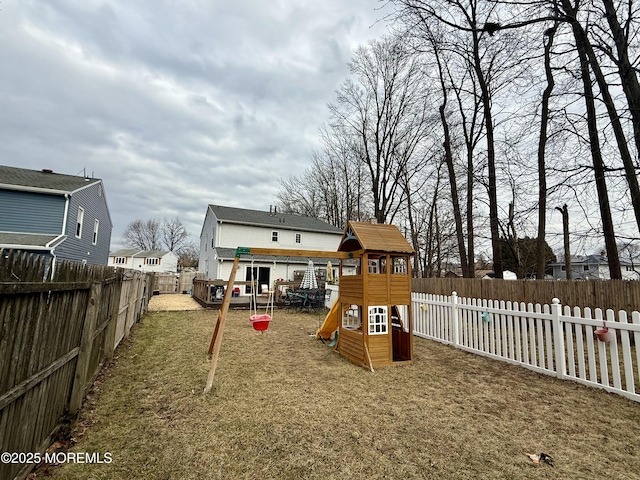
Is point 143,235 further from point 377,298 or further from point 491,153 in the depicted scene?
point 377,298

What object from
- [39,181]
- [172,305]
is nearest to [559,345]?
[172,305]

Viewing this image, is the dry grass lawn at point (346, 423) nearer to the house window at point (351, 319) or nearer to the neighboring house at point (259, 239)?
the house window at point (351, 319)

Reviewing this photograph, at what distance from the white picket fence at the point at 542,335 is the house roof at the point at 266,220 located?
14.9 metres

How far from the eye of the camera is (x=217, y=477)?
2.36 m

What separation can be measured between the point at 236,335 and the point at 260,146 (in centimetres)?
1811

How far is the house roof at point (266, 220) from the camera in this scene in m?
20.7

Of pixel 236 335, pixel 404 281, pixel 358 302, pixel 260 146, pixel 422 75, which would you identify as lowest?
pixel 236 335

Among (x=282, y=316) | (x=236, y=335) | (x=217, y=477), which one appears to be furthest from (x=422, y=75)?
(x=217, y=477)

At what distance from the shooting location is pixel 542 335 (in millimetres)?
5113

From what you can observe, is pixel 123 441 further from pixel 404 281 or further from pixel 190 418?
pixel 404 281

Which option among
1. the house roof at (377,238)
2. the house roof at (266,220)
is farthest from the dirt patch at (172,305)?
the house roof at (377,238)

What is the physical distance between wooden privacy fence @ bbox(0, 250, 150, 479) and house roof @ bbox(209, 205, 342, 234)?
676 inches

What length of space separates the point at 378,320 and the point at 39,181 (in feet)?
56.8

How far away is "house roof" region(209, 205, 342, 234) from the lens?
20719 mm
